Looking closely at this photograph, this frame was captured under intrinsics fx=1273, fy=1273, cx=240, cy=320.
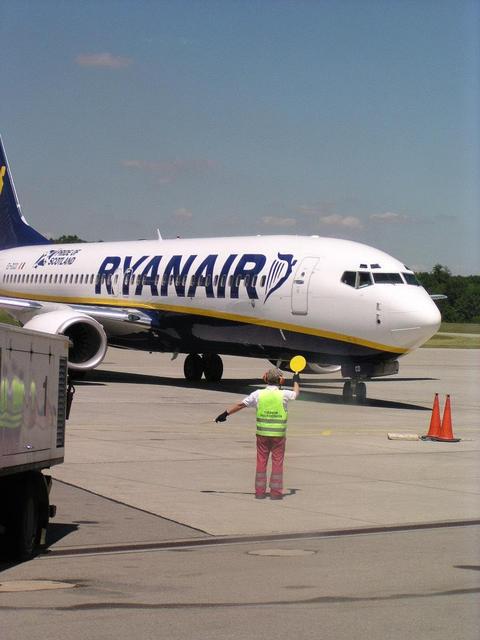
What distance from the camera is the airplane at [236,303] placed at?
1185 inches

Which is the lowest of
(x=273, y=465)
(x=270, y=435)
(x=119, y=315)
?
(x=273, y=465)

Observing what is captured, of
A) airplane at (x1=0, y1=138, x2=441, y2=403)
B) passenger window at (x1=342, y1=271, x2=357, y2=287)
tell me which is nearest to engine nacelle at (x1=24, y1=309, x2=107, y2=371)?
airplane at (x1=0, y1=138, x2=441, y2=403)

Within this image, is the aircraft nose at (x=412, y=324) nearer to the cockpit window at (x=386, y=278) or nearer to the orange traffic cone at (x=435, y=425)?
the cockpit window at (x=386, y=278)

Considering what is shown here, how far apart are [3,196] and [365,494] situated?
1334 inches


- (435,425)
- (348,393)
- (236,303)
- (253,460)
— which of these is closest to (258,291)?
(236,303)

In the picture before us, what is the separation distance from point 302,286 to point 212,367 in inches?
303

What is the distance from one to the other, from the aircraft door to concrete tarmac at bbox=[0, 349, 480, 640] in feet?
17.9

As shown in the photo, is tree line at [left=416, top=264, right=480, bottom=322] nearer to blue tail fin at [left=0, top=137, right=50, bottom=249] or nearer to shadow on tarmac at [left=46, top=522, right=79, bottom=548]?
blue tail fin at [left=0, top=137, right=50, bottom=249]

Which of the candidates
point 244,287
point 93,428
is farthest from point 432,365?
point 93,428

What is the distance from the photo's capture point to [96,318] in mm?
36812

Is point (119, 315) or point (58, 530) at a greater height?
point (119, 315)

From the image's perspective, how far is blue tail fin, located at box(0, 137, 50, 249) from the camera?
47.1 meters

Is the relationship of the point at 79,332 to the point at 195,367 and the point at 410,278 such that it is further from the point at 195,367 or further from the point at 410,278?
the point at 410,278

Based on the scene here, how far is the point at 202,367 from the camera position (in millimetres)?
38688
